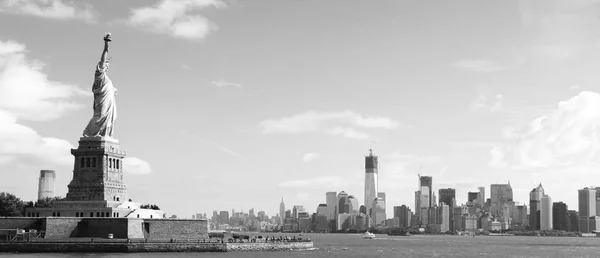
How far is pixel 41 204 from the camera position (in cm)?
13838

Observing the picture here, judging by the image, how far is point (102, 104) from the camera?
122m

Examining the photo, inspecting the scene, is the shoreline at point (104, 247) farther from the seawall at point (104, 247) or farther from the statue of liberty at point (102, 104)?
the statue of liberty at point (102, 104)

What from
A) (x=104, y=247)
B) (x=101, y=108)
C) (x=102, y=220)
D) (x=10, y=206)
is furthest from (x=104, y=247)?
(x=10, y=206)

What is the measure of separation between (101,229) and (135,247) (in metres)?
6.01

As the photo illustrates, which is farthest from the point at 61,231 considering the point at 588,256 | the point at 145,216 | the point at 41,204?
the point at 588,256

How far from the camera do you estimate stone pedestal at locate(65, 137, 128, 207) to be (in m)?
117

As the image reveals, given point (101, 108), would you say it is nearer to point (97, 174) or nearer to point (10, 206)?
point (97, 174)

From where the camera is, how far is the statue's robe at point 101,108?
12094 cm

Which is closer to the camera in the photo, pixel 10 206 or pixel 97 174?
pixel 97 174

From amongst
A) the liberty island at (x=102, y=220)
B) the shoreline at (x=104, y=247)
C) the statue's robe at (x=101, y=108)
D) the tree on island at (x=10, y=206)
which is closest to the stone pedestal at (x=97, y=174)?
the liberty island at (x=102, y=220)

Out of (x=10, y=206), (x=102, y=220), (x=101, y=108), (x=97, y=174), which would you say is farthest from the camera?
(x=10, y=206)

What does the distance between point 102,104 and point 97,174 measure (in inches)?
403

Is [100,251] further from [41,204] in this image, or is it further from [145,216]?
[41,204]

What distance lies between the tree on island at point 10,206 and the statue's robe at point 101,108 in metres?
23.1
